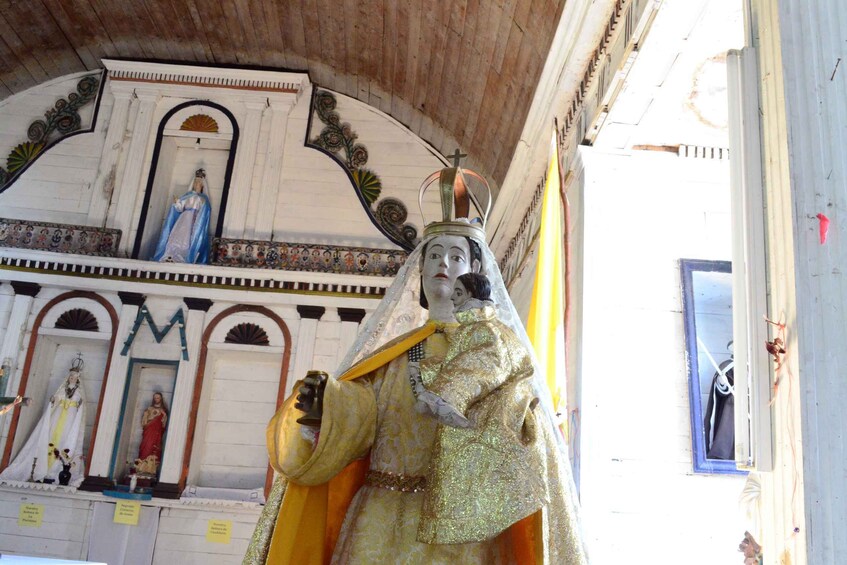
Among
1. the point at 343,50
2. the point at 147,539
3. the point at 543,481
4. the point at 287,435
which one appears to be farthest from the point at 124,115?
the point at 543,481

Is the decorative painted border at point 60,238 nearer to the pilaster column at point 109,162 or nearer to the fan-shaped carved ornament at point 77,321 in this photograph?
the pilaster column at point 109,162

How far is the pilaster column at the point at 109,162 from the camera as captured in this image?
8828 mm

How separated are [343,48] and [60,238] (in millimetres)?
3509

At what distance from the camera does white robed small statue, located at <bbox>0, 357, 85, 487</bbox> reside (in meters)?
7.88

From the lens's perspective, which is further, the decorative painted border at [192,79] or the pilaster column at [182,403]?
the decorative painted border at [192,79]

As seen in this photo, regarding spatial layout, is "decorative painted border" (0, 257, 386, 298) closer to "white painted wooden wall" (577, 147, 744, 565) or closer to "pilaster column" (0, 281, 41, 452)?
"pilaster column" (0, 281, 41, 452)

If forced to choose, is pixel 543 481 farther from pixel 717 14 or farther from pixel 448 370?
pixel 717 14

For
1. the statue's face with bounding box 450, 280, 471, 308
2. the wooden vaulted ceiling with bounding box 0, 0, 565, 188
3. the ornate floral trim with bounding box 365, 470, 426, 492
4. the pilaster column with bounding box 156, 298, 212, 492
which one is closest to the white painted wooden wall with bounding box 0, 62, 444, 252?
the wooden vaulted ceiling with bounding box 0, 0, 565, 188

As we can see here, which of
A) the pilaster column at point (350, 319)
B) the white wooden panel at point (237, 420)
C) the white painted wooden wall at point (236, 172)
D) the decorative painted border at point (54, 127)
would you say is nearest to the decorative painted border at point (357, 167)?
the white painted wooden wall at point (236, 172)

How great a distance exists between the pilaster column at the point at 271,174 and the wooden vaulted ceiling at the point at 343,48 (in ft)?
1.79

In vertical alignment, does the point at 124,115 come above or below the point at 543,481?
above

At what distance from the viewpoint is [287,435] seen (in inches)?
102

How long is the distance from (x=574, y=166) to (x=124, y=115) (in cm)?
628

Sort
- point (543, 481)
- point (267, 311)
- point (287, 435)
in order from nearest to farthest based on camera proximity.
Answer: point (543, 481), point (287, 435), point (267, 311)
